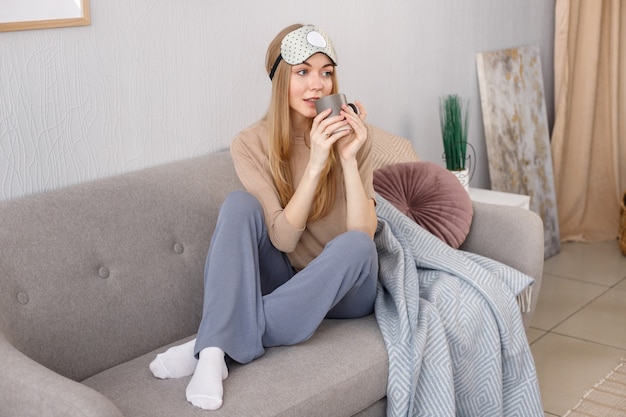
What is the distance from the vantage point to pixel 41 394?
5.19 feet

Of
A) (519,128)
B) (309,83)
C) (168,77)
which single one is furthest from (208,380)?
(519,128)

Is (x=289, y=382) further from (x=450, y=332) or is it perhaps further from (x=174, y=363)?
(x=450, y=332)

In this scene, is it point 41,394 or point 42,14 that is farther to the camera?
point 42,14

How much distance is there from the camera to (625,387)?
2732 millimetres

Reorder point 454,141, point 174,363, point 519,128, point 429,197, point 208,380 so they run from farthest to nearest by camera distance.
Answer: point 519,128 → point 454,141 → point 429,197 → point 174,363 → point 208,380

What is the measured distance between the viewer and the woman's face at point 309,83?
7.38ft

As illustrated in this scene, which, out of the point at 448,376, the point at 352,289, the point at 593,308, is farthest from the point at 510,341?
the point at 593,308

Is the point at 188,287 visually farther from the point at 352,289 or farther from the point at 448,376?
the point at 448,376

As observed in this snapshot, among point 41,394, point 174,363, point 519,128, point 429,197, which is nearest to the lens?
point 41,394

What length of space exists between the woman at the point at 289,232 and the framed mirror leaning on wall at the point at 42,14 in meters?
0.49

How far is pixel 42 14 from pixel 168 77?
427mm

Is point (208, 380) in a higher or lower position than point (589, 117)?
lower

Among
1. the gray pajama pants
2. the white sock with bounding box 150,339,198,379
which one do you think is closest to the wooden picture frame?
the gray pajama pants

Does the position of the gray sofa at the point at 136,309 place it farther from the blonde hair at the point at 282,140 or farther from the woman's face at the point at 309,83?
the woman's face at the point at 309,83
